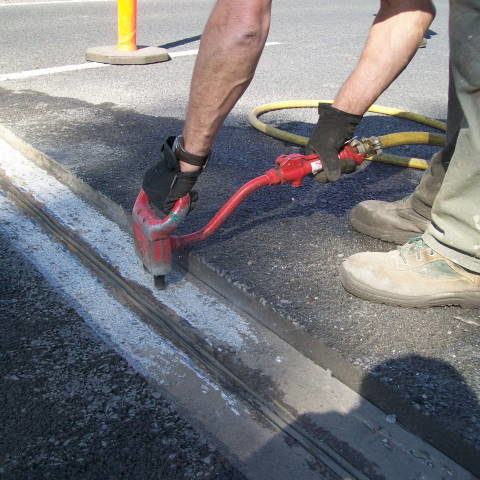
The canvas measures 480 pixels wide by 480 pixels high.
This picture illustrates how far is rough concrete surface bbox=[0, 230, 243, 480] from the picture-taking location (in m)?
1.44

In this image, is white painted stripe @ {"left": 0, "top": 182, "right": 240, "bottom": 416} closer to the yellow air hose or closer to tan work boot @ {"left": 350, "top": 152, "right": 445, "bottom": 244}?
tan work boot @ {"left": 350, "top": 152, "right": 445, "bottom": 244}

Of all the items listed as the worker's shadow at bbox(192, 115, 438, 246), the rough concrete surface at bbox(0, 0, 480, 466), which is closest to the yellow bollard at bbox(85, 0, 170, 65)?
the rough concrete surface at bbox(0, 0, 480, 466)

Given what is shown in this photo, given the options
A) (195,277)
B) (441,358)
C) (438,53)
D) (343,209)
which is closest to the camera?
(441,358)

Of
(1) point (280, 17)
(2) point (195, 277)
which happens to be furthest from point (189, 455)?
(1) point (280, 17)

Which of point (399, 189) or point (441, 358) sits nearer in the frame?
point (441, 358)

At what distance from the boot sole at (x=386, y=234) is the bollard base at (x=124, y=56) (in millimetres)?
3473

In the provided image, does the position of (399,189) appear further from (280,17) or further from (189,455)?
(280,17)

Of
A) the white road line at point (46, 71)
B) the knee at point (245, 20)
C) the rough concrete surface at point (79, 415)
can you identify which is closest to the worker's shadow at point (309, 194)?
the rough concrete surface at point (79, 415)

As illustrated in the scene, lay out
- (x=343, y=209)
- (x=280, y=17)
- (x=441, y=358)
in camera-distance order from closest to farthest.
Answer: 1. (x=441, y=358)
2. (x=343, y=209)
3. (x=280, y=17)

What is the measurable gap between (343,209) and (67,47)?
165 inches

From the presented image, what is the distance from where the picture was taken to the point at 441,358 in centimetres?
179

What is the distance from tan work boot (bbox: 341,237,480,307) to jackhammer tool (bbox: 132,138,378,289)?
0.40 metres

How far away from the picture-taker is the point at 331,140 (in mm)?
2180

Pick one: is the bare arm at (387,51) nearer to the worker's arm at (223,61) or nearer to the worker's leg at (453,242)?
the worker's leg at (453,242)
